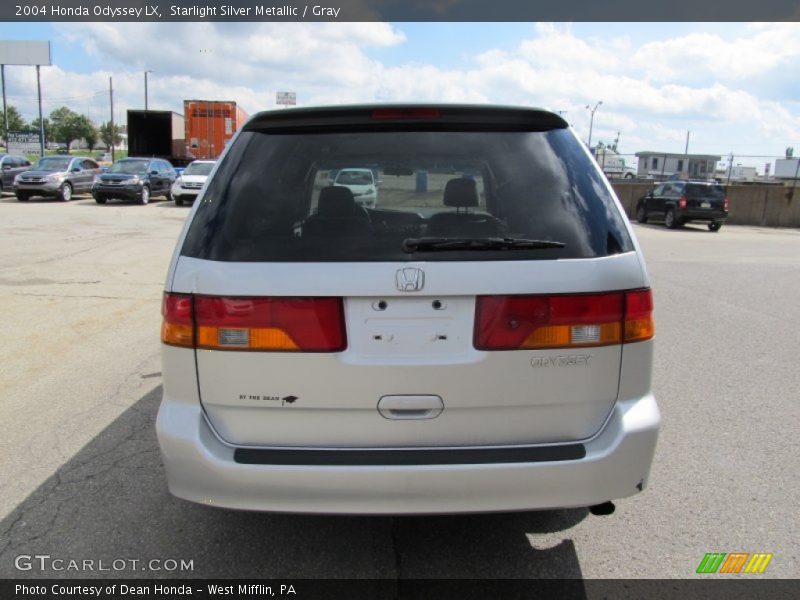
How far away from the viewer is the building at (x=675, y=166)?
1566 inches

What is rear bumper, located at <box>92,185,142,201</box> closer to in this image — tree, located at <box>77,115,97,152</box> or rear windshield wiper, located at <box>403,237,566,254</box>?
rear windshield wiper, located at <box>403,237,566,254</box>

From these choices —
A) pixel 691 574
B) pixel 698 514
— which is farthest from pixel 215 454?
pixel 698 514

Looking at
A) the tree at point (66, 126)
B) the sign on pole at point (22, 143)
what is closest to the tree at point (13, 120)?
the tree at point (66, 126)

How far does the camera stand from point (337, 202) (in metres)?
2.87

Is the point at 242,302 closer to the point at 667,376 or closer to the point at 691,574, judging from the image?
the point at 691,574

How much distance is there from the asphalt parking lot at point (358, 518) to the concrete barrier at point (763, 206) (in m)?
23.0

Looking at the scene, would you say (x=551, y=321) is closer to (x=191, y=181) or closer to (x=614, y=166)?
(x=191, y=181)

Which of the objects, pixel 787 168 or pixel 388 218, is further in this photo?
pixel 787 168

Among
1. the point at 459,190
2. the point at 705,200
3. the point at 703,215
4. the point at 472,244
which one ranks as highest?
the point at 459,190

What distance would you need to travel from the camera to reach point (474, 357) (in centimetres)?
235

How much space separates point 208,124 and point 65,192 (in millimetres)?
8016

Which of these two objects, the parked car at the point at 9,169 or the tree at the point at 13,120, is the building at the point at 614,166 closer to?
the parked car at the point at 9,169

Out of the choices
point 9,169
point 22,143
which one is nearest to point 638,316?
point 9,169

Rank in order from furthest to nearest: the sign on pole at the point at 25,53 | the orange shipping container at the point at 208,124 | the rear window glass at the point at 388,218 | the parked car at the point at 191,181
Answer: the sign on pole at the point at 25,53, the orange shipping container at the point at 208,124, the parked car at the point at 191,181, the rear window glass at the point at 388,218
